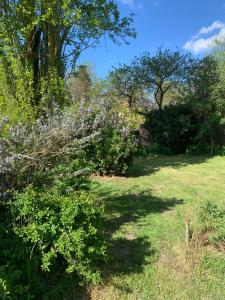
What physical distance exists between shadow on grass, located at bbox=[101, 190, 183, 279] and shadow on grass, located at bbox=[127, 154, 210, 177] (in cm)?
315

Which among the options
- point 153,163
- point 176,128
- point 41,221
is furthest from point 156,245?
point 176,128

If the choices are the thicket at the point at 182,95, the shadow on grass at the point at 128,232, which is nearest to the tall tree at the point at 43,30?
the shadow on grass at the point at 128,232

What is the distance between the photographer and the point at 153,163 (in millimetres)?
12992

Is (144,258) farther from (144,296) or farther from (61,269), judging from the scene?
(61,269)

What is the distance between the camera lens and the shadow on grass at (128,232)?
13.5 ft

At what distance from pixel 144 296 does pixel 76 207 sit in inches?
43.3

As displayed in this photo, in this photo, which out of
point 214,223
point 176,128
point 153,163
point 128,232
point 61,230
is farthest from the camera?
point 176,128

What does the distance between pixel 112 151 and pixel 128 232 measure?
453 centimetres

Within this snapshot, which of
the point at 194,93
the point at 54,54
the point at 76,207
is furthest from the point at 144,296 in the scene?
the point at 194,93

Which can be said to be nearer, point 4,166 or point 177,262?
point 4,166

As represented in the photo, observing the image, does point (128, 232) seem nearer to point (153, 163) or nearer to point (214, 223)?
point (214, 223)

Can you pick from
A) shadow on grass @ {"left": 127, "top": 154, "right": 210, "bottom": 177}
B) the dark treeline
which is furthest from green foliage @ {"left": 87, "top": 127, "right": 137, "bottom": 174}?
shadow on grass @ {"left": 127, "top": 154, "right": 210, "bottom": 177}

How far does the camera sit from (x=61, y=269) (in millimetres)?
3805

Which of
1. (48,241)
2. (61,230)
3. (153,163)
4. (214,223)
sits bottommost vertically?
(214,223)
